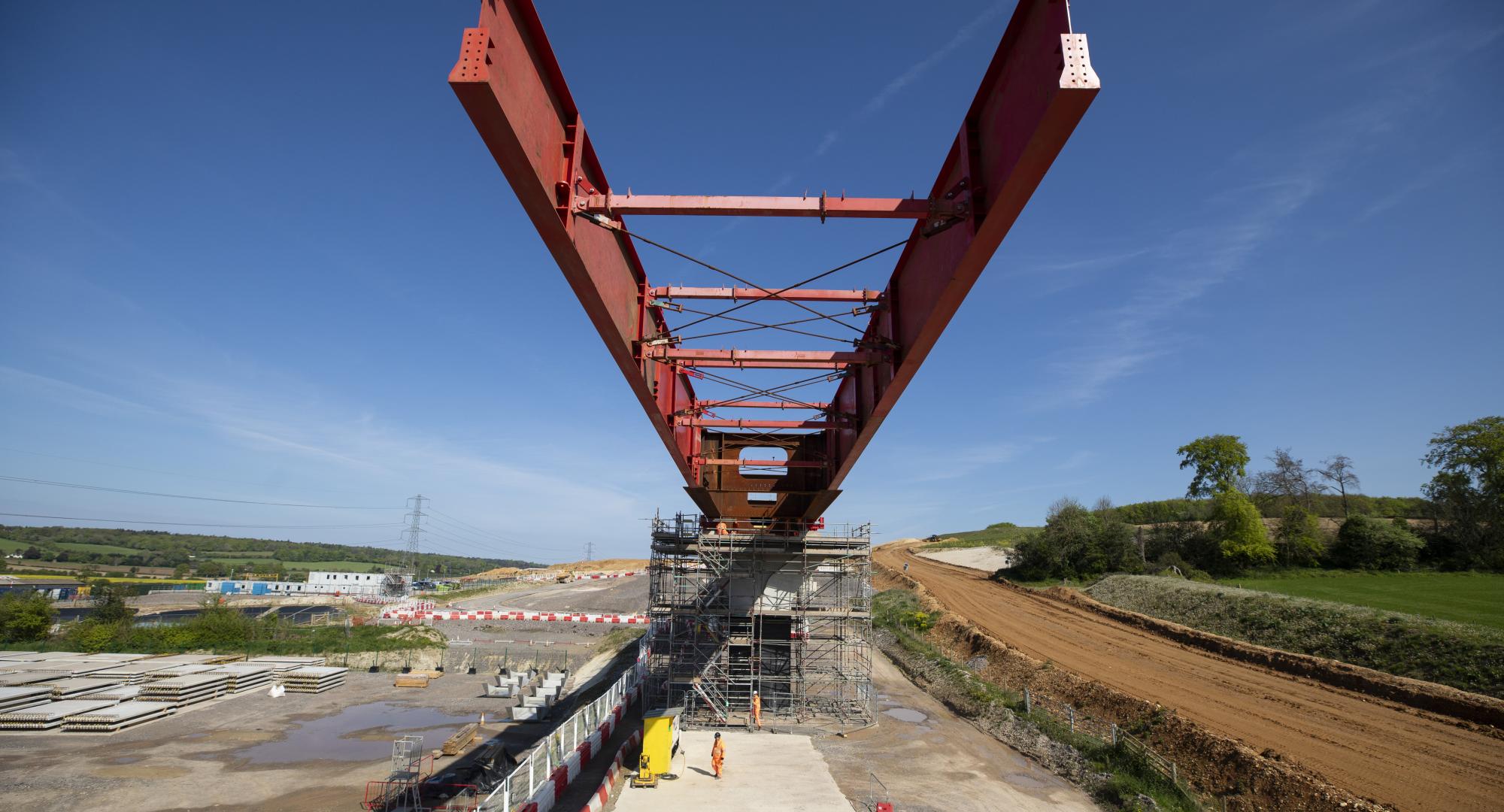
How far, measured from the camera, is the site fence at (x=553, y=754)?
459 inches

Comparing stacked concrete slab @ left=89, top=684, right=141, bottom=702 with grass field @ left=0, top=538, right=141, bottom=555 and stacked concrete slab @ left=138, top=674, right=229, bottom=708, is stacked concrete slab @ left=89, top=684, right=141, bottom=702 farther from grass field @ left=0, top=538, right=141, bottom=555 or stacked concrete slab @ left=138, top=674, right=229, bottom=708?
grass field @ left=0, top=538, right=141, bottom=555

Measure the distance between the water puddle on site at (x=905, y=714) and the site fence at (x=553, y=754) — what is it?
31.1 ft

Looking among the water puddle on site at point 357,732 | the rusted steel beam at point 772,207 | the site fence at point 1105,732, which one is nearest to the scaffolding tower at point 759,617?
the site fence at point 1105,732

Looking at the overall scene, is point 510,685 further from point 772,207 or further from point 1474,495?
point 1474,495

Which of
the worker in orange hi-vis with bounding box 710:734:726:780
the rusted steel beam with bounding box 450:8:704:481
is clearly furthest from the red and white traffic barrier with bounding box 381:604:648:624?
the rusted steel beam with bounding box 450:8:704:481

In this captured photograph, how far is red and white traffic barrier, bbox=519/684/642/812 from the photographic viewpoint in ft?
41.2

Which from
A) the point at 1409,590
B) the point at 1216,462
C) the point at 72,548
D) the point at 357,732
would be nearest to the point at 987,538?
the point at 1216,462

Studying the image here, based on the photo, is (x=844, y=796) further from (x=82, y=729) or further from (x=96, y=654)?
(x=96, y=654)

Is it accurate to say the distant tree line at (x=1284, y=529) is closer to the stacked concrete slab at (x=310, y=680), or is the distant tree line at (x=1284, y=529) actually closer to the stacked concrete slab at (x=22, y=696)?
the stacked concrete slab at (x=310, y=680)

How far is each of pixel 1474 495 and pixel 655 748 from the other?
4040 centimetres

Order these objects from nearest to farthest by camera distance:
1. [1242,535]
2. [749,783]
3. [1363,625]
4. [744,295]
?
1. [744,295]
2. [749,783]
3. [1363,625]
4. [1242,535]

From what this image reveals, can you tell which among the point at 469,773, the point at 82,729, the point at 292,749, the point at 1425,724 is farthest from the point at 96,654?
the point at 1425,724

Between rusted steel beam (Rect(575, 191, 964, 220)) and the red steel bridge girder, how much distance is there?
0.01m

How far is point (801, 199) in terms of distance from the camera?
629 cm
